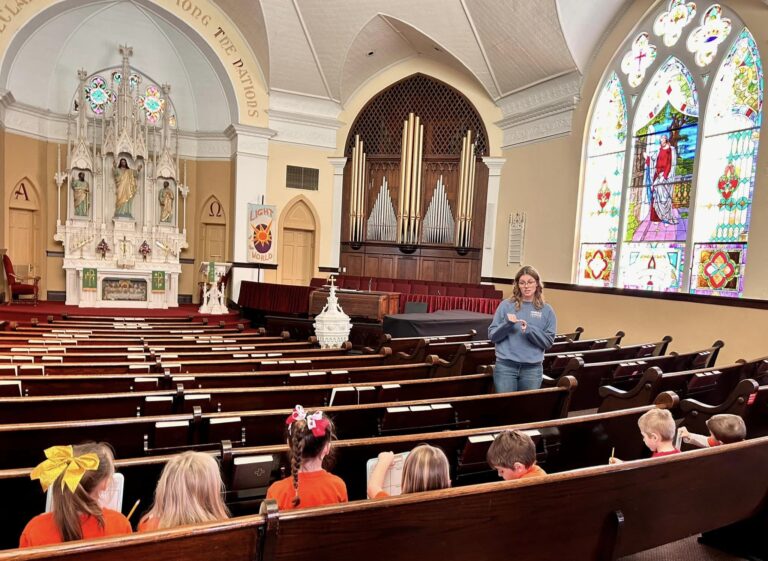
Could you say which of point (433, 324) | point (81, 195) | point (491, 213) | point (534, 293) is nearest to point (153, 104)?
point (81, 195)

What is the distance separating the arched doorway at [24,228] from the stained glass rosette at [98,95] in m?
2.39

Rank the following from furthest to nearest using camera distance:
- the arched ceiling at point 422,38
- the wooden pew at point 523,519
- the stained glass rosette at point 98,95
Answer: the stained glass rosette at point 98,95 → the arched ceiling at point 422,38 → the wooden pew at point 523,519

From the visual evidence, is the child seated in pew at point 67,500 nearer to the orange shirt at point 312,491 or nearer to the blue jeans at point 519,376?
the orange shirt at point 312,491

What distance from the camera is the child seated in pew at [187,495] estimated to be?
145 cm

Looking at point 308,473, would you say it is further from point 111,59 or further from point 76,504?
point 111,59

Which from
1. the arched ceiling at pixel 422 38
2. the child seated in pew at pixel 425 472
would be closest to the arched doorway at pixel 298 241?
the arched ceiling at pixel 422 38

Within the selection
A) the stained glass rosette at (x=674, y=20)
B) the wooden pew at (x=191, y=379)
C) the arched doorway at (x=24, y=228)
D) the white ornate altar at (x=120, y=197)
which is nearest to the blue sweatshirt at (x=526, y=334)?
the wooden pew at (x=191, y=379)

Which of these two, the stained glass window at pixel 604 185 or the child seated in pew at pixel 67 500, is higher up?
the stained glass window at pixel 604 185

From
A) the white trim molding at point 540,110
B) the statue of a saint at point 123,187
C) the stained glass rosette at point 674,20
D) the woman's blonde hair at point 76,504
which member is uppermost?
the stained glass rosette at point 674,20

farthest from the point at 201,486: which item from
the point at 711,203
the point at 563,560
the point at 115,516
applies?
the point at 711,203

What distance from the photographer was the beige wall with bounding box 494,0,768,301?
955cm

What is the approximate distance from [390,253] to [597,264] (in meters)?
5.20

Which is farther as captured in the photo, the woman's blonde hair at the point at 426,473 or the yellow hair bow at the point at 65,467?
the woman's blonde hair at the point at 426,473

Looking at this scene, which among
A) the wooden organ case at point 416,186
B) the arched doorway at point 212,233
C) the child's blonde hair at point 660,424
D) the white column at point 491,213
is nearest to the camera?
the child's blonde hair at point 660,424
